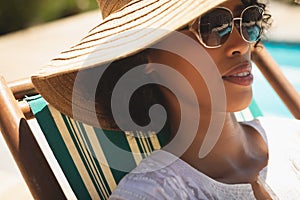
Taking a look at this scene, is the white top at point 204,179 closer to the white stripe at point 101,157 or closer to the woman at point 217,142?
the woman at point 217,142

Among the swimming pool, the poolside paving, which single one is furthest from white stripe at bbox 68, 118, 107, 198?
the poolside paving

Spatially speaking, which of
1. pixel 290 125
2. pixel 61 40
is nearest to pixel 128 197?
pixel 290 125

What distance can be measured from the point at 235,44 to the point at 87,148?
69cm

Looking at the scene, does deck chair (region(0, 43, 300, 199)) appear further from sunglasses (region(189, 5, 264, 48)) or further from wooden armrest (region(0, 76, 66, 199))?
sunglasses (region(189, 5, 264, 48))

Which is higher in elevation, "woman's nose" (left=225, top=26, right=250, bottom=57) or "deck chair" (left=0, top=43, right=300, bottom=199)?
"woman's nose" (left=225, top=26, right=250, bottom=57)

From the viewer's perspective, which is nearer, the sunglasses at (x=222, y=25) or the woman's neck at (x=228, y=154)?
the sunglasses at (x=222, y=25)

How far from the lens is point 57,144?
1874 millimetres

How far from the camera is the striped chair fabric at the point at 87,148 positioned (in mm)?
1870

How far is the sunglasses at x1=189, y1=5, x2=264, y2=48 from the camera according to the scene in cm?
149

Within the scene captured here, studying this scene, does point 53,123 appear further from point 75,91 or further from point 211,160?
point 211,160

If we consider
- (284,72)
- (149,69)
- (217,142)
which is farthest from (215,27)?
(284,72)

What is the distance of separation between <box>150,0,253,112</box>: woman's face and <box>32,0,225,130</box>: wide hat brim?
0.59 feet

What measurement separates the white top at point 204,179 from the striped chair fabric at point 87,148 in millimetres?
297

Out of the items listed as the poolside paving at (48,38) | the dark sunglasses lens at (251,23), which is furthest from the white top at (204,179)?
the poolside paving at (48,38)
